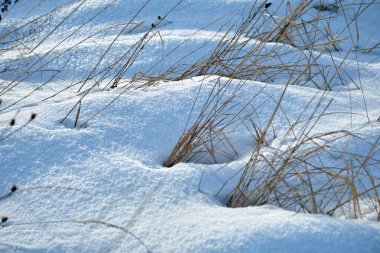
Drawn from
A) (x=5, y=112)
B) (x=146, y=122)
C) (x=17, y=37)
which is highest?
(x=17, y=37)

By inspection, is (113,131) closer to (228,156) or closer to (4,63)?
(228,156)

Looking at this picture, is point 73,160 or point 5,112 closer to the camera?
point 73,160

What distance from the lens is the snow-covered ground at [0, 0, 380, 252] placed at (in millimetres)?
999

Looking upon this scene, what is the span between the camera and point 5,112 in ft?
5.38

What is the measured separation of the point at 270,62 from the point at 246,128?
681 millimetres

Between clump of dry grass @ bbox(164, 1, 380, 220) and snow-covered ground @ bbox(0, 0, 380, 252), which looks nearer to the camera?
snow-covered ground @ bbox(0, 0, 380, 252)

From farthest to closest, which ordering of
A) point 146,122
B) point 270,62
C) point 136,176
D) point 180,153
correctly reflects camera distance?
point 270,62 → point 146,122 → point 180,153 → point 136,176

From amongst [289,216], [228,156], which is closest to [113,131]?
[228,156]

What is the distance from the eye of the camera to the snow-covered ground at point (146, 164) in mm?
999

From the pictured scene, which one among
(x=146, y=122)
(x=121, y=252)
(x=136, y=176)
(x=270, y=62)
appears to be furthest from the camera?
(x=270, y=62)

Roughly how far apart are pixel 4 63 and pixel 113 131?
1123mm

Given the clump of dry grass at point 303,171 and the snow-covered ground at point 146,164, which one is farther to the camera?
the clump of dry grass at point 303,171

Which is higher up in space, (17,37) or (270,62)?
(17,37)

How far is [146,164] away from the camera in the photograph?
4.35 feet
